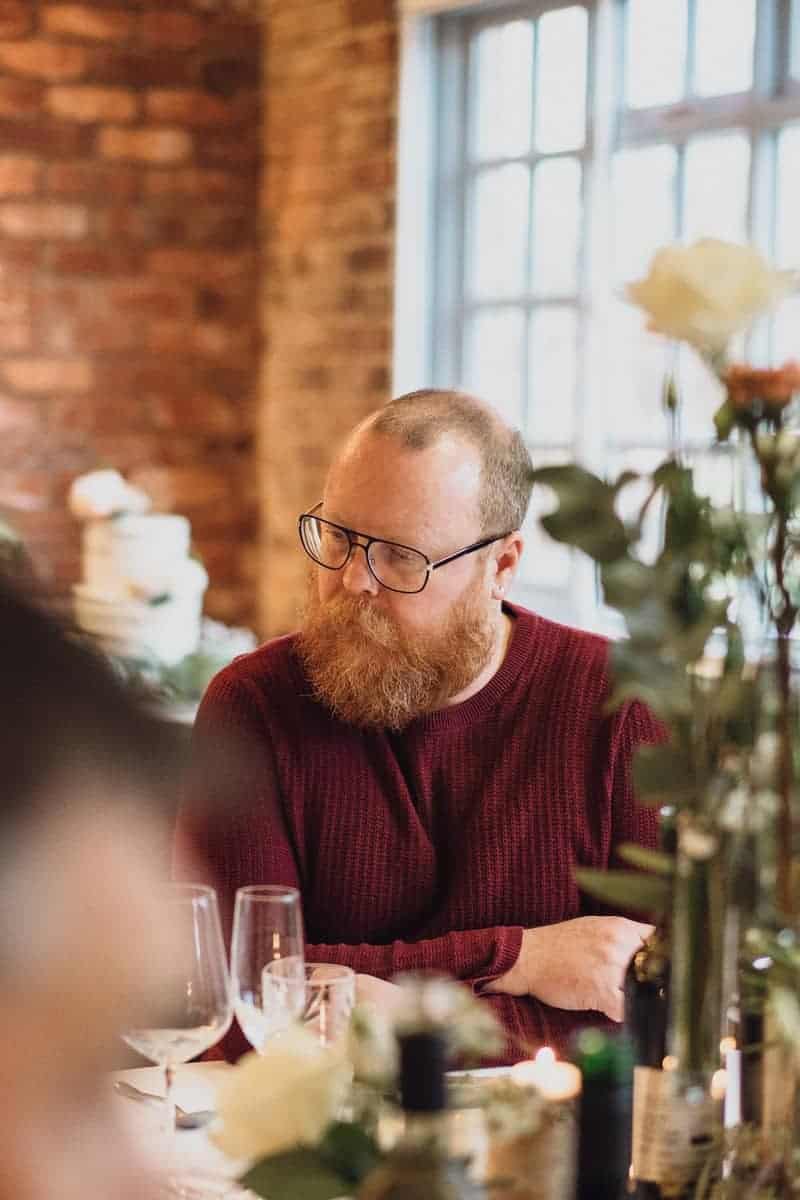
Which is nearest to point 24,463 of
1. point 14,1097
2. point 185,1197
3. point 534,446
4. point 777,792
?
point 534,446

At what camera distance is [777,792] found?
1.10m

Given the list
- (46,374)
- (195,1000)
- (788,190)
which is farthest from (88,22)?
(195,1000)

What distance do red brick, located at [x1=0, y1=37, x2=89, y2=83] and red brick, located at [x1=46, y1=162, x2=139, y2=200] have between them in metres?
0.26

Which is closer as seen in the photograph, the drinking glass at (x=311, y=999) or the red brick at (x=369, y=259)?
the drinking glass at (x=311, y=999)

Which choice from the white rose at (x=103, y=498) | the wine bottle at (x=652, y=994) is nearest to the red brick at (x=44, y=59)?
the white rose at (x=103, y=498)

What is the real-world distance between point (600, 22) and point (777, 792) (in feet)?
12.2

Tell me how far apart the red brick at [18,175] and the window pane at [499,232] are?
1.30m

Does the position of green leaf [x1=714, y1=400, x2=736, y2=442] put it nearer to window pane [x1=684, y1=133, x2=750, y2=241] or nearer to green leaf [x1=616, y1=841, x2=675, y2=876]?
green leaf [x1=616, y1=841, x2=675, y2=876]

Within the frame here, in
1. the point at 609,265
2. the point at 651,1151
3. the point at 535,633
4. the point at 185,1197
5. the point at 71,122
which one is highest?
the point at 71,122

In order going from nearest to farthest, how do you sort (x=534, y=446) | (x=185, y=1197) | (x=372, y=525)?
(x=185, y=1197) → (x=372, y=525) → (x=534, y=446)

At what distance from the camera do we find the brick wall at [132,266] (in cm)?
513

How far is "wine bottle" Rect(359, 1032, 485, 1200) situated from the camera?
84 centimetres

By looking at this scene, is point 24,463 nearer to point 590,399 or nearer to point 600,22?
point 590,399

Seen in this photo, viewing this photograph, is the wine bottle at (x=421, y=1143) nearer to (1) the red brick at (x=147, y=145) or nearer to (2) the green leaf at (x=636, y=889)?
(2) the green leaf at (x=636, y=889)
